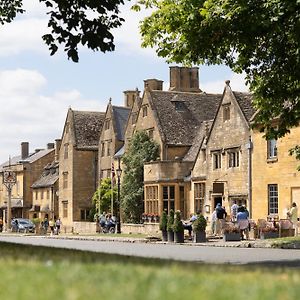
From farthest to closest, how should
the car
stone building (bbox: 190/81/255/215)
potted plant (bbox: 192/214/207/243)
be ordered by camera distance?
the car → stone building (bbox: 190/81/255/215) → potted plant (bbox: 192/214/207/243)

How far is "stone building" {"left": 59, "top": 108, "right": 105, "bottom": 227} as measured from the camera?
3201 inches

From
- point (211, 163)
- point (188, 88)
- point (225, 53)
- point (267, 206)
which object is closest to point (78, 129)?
point (188, 88)

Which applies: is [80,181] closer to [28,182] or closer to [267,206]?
[28,182]

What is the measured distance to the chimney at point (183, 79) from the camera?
3110 inches

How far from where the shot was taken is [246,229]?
125 ft

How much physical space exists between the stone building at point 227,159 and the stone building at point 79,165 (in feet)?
87.6

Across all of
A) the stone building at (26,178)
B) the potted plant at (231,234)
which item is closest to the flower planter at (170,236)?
the potted plant at (231,234)

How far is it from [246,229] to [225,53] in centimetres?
1565

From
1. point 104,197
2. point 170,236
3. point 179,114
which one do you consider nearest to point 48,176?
point 104,197

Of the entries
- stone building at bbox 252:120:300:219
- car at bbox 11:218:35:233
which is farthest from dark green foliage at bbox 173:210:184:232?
car at bbox 11:218:35:233

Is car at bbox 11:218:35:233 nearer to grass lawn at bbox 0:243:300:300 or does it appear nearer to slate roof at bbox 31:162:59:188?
slate roof at bbox 31:162:59:188

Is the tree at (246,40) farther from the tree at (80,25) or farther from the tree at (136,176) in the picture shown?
the tree at (136,176)

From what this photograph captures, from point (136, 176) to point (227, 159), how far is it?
48.7 feet

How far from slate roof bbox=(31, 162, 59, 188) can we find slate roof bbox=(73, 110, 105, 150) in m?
9.84
